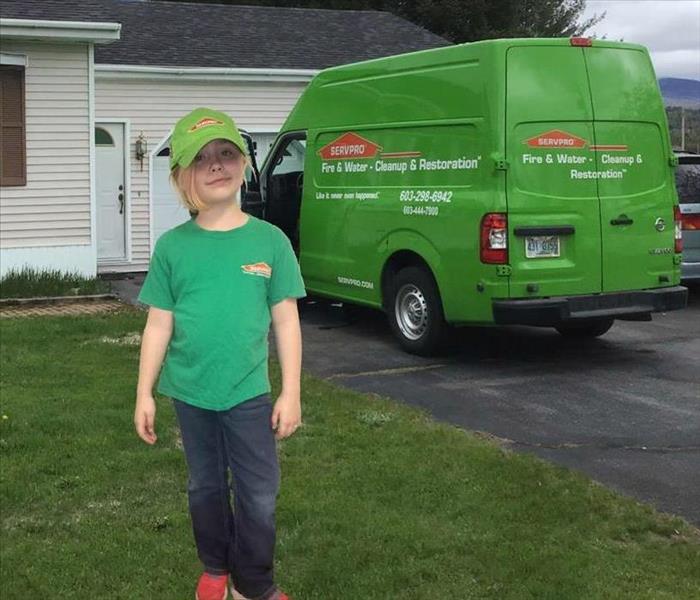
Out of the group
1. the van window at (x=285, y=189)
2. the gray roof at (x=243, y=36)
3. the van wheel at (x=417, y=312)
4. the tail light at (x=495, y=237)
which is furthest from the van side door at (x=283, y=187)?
the gray roof at (x=243, y=36)

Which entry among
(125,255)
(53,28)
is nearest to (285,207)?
(53,28)

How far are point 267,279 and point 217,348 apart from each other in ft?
0.95

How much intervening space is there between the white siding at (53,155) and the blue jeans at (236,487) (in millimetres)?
10031

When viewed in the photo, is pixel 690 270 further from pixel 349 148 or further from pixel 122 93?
pixel 122 93

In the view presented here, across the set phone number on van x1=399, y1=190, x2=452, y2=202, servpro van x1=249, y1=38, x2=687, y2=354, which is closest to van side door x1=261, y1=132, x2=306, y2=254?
servpro van x1=249, y1=38, x2=687, y2=354

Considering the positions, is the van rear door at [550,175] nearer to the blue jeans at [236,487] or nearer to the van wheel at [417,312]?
the van wheel at [417,312]

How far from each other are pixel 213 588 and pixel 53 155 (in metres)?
10.3

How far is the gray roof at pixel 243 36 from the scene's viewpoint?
1548 cm

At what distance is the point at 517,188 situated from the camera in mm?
7824

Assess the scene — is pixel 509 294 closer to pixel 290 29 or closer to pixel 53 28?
pixel 53 28

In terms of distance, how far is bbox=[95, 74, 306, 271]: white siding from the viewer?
14.9 m

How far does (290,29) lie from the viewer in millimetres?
18344

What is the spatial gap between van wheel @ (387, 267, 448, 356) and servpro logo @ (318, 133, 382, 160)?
1.18m

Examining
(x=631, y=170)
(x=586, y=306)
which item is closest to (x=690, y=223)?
(x=631, y=170)
